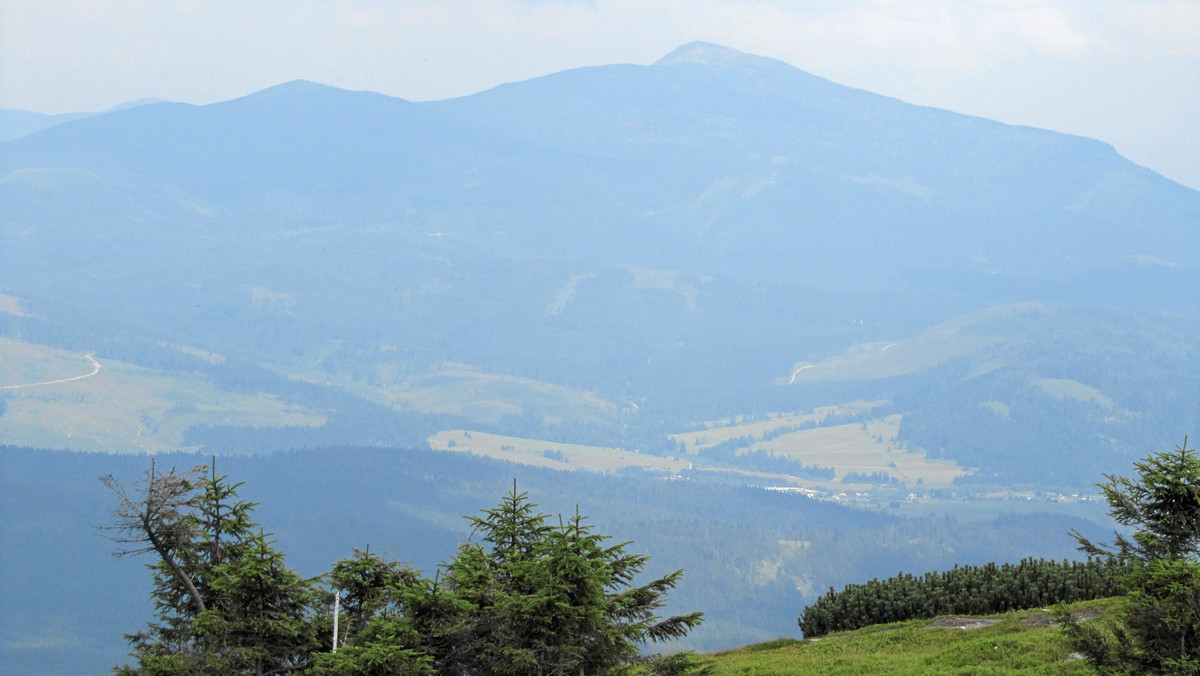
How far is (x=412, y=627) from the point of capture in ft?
72.9

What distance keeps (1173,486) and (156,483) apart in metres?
19.5

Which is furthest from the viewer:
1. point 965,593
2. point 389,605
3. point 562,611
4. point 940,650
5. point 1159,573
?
point 965,593

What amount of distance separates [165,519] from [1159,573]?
18.9m

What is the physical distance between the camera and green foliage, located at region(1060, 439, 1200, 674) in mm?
18625

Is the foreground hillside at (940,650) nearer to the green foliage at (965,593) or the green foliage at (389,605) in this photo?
the green foliage at (965,593)

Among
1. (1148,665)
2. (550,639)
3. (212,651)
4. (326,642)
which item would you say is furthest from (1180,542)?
(212,651)

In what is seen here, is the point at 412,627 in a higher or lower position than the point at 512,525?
lower

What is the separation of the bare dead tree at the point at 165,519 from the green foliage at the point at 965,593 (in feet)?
77.4

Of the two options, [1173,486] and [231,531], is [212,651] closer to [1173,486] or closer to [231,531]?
[231,531]

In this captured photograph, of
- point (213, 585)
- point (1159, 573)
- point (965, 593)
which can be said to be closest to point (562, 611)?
point (213, 585)

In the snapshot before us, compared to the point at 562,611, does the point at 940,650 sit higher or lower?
lower

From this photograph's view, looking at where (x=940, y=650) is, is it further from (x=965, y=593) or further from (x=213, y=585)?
(x=213, y=585)

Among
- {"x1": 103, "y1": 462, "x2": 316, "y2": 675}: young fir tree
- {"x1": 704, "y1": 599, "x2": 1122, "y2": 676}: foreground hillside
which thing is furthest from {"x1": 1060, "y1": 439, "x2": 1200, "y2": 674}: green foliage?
{"x1": 103, "y1": 462, "x2": 316, "y2": 675}: young fir tree

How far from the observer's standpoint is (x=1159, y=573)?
1864 cm
